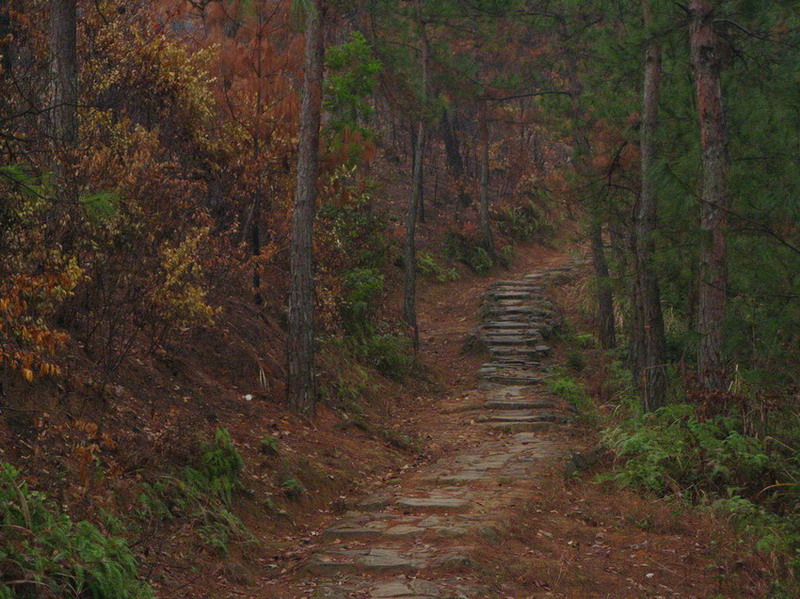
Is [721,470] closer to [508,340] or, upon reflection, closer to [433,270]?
[508,340]

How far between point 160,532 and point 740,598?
4424mm

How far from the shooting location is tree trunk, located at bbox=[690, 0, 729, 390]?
9.66m

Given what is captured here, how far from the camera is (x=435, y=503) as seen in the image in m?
8.27

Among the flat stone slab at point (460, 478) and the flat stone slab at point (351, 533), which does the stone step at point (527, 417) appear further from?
the flat stone slab at point (351, 533)

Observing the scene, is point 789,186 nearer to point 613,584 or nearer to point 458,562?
point 613,584

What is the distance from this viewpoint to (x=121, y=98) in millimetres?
10859

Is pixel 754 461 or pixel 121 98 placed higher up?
pixel 121 98

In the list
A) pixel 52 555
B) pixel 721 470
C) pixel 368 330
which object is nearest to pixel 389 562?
pixel 52 555

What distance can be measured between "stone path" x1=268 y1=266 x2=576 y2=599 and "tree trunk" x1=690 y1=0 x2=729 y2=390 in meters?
2.19

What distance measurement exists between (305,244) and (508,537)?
477 cm

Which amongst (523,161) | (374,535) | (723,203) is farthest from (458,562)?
(523,161)

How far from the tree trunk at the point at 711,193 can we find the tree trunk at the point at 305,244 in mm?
→ 4594

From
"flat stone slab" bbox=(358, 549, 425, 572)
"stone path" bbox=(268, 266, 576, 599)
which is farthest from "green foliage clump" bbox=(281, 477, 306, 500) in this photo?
"flat stone slab" bbox=(358, 549, 425, 572)

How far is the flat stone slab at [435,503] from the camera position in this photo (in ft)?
26.7
